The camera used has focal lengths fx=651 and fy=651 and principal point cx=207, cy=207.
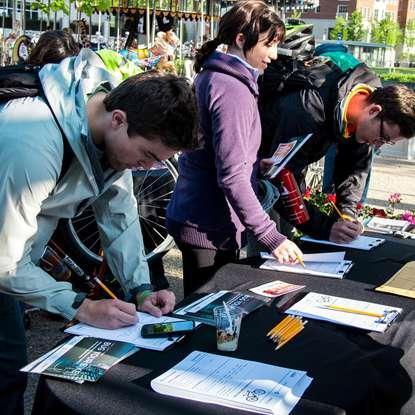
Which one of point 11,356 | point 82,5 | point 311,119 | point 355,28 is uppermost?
point 82,5

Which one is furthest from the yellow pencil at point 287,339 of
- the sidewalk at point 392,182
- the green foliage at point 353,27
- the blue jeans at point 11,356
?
the green foliage at point 353,27

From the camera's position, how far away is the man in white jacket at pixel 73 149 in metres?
1.60

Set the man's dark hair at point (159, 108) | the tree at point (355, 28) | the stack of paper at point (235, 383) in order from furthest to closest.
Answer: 1. the tree at point (355, 28)
2. the man's dark hair at point (159, 108)
3. the stack of paper at point (235, 383)

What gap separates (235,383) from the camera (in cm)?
157

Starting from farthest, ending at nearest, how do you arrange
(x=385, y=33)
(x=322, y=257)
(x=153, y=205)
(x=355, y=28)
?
(x=385, y=33), (x=355, y=28), (x=153, y=205), (x=322, y=257)

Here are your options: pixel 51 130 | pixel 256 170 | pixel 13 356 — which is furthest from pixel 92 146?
pixel 256 170

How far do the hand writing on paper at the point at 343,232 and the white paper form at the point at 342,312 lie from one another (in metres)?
0.76

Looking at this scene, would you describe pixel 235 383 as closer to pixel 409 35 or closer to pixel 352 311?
pixel 352 311

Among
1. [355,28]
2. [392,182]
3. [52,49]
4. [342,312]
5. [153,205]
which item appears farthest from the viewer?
[355,28]

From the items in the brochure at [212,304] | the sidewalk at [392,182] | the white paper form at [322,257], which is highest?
the brochure at [212,304]

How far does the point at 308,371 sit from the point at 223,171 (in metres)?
0.97

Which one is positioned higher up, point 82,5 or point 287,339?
point 82,5

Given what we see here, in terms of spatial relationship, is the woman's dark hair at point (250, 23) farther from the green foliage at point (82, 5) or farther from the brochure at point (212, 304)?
the green foliage at point (82, 5)

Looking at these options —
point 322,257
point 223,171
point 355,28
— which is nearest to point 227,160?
point 223,171
